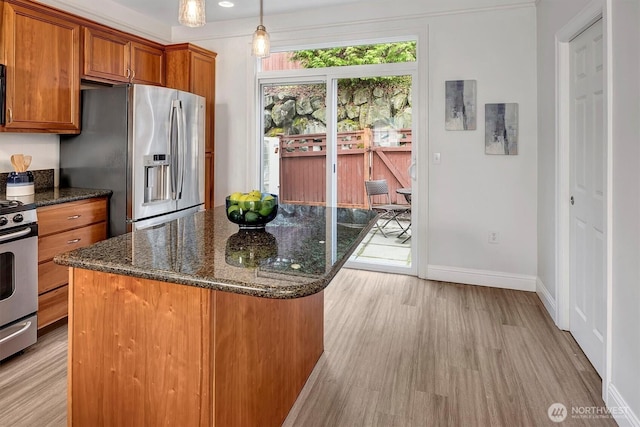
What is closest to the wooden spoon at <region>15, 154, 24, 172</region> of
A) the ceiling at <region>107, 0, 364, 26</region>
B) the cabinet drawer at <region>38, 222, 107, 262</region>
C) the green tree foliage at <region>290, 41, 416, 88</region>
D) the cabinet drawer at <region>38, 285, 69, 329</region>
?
the cabinet drawer at <region>38, 222, 107, 262</region>

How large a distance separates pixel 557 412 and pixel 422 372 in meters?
0.67

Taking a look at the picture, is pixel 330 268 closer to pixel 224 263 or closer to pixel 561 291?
pixel 224 263

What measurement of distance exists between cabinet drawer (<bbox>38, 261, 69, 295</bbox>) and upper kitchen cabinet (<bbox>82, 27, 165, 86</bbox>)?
1642 millimetres

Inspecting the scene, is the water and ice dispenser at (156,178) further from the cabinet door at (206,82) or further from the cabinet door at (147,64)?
the cabinet door at (147,64)

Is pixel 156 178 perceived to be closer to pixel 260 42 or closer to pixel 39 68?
pixel 39 68

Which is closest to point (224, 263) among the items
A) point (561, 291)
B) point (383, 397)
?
point (383, 397)

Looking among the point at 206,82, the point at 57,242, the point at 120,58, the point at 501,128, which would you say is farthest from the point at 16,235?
the point at 501,128

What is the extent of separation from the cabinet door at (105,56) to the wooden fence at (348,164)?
5.77ft

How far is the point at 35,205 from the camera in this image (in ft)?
8.50

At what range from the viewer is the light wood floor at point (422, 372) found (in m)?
1.95

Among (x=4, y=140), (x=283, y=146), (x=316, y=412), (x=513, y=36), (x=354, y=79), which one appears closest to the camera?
(x=316, y=412)

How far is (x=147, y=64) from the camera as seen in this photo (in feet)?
13.3

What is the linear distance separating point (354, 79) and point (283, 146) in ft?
3.59

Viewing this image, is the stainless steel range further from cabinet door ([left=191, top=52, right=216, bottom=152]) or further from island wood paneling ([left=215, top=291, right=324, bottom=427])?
cabinet door ([left=191, top=52, right=216, bottom=152])
